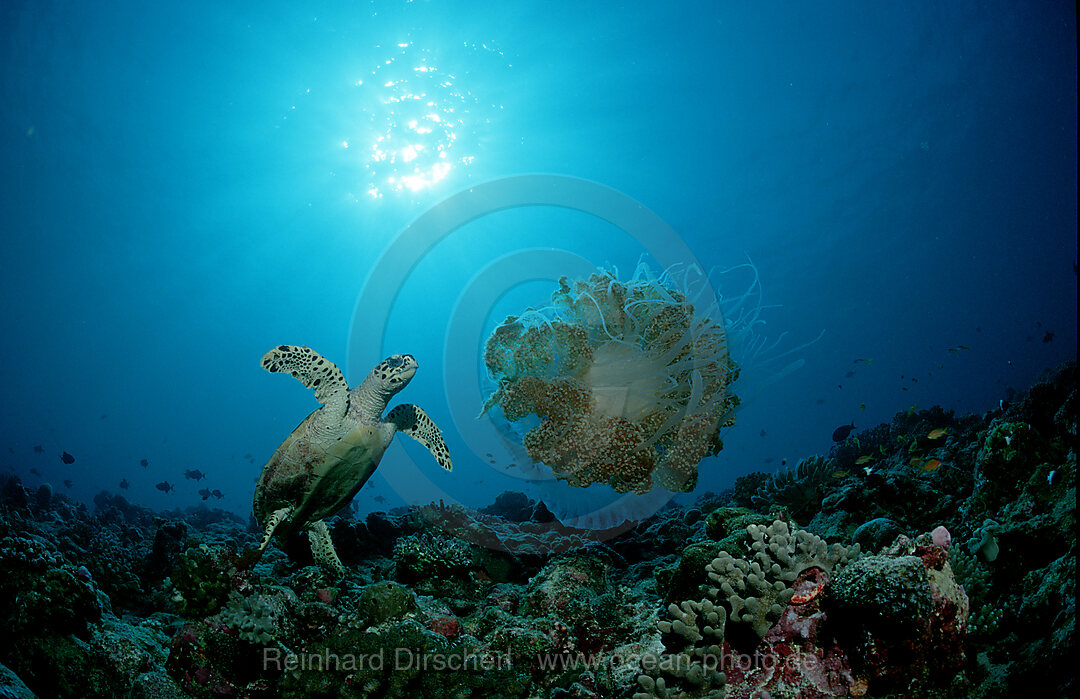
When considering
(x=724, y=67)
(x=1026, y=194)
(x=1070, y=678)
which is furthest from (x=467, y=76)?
(x=1026, y=194)

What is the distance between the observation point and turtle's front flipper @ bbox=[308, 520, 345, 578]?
16.8 ft

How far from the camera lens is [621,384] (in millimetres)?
4816

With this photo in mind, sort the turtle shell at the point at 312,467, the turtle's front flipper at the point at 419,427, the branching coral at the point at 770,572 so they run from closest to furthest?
the branching coral at the point at 770,572 < the turtle shell at the point at 312,467 < the turtle's front flipper at the point at 419,427

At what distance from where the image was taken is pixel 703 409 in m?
4.93

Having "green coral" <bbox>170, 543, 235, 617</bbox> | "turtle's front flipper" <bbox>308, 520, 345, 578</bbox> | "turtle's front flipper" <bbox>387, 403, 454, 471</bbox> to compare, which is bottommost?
"green coral" <bbox>170, 543, 235, 617</bbox>

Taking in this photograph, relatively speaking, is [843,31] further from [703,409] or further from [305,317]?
[305,317]

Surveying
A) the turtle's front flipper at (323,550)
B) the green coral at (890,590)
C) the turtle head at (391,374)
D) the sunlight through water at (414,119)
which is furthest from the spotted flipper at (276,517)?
the sunlight through water at (414,119)

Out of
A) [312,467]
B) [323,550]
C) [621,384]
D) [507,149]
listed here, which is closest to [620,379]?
[621,384]

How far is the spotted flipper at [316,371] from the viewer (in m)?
5.17

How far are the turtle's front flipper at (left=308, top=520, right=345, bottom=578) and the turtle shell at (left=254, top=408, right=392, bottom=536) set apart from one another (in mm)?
239

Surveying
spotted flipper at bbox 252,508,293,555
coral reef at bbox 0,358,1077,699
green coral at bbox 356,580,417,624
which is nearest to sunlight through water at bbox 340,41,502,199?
spotted flipper at bbox 252,508,293,555

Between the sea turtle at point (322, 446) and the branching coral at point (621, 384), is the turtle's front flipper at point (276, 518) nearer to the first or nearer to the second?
the sea turtle at point (322, 446)

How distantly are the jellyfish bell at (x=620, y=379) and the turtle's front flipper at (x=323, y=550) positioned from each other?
9.46 feet

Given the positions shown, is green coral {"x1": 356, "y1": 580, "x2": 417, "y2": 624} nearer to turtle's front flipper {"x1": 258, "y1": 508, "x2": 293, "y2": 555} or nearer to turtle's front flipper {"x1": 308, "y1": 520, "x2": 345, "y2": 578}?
turtle's front flipper {"x1": 308, "y1": 520, "x2": 345, "y2": 578}
